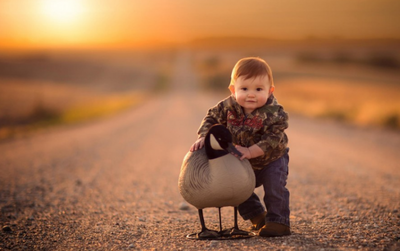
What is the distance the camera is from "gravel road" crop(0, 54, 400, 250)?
316cm

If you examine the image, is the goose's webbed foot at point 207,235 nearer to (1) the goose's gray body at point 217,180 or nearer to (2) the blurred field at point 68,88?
(1) the goose's gray body at point 217,180

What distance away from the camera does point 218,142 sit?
2.92 meters

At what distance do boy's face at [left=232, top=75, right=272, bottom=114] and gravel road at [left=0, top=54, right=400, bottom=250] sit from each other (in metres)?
1.22

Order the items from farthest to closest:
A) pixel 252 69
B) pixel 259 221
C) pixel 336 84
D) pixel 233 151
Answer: pixel 336 84 → pixel 259 221 → pixel 252 69 → pixel 233 151

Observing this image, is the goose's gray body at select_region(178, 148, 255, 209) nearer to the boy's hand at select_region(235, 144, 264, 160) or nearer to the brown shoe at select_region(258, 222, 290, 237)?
the boy's hand at select_region(235, 144, 264, 160)

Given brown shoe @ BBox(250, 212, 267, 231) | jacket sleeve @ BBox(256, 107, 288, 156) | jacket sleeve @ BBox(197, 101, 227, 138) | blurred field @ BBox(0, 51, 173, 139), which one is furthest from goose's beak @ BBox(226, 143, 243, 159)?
blurred field @ BBox(0, 51, 173, 139)

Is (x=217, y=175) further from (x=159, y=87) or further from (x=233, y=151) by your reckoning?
(x=159, y=87)

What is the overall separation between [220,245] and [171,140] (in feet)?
27.9

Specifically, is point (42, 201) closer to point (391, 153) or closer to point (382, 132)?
point (391, 153)

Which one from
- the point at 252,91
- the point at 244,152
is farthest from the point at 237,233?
the point at 252,91

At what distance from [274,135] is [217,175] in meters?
0.65

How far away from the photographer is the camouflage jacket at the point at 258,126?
3.12 meters

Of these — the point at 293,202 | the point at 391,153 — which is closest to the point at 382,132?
the point at 391,153

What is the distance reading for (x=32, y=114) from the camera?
731 inches
